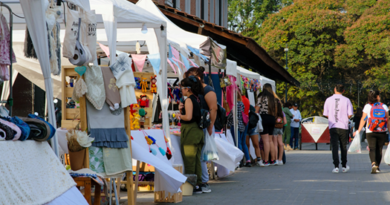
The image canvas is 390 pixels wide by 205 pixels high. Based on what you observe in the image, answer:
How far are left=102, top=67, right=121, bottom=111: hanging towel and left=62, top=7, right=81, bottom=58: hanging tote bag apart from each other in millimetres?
505

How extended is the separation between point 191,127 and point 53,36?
307 centimetres

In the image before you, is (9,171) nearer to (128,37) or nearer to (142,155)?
(142,155)

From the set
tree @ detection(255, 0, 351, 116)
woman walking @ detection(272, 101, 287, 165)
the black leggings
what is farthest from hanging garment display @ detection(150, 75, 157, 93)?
→ tree @ detection(255, 0, 351, 116)

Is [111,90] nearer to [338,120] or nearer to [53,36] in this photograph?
[53,36]

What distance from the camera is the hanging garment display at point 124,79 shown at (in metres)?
6.48

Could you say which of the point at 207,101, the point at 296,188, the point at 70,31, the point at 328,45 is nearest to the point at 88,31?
the point at 70,31

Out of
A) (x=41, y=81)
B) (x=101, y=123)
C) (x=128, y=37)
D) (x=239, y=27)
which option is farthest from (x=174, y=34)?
(x=239, y=27)

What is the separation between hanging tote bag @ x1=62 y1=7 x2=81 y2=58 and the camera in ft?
19.9

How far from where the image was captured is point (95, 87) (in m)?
6.22

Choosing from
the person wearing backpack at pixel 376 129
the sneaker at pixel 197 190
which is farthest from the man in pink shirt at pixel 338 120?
the sneaker at pixel 197 190

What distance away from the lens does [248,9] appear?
55938mm

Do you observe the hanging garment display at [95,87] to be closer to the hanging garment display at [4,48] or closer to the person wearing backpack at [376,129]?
the hanging garment display at [4,48]

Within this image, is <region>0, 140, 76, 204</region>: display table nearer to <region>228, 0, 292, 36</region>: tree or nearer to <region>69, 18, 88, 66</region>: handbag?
<region>69, 18, 88, 66</region>: handbag

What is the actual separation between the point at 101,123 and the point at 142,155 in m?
0.73
